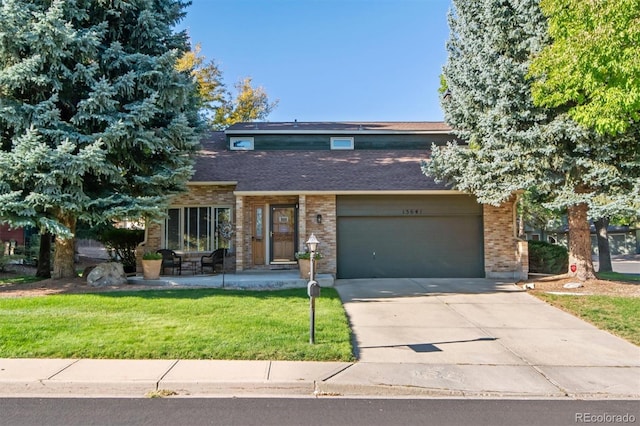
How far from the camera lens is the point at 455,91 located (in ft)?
42.1

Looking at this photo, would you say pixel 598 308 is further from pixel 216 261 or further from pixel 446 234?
pixel 216 261

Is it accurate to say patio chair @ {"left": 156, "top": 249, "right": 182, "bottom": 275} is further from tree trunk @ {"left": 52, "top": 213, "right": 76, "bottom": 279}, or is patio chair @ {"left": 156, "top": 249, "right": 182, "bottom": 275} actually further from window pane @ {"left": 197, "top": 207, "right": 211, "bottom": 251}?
tree trunk @ {"left": 52, "top": 213, "right": 76, "bottom": 279}

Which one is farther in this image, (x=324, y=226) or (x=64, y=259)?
(x=324, y=226)

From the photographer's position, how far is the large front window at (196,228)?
13.9 metres

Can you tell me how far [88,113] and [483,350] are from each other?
9887mm

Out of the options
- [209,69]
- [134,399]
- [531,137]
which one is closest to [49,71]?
[134,399]

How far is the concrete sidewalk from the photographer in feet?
15.9

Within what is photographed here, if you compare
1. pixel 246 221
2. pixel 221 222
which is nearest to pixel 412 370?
pixel 246 221

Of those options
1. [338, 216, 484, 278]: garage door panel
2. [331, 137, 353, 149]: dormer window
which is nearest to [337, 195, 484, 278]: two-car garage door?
[338, 216, 484, 278]: garage door panel

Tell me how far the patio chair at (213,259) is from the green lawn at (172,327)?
3.23m

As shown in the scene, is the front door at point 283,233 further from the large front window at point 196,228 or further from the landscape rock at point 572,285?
the landscape rock at point 572,285

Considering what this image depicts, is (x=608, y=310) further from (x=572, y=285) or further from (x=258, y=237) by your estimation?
(x=258, y=237)

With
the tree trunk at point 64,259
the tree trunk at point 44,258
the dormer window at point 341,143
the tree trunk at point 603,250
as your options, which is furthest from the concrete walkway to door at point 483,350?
the tree trunk at point 603,250

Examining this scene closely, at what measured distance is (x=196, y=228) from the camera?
551 inches
